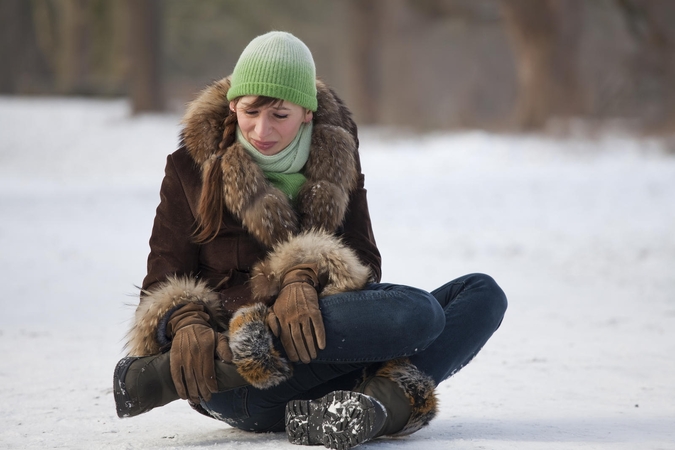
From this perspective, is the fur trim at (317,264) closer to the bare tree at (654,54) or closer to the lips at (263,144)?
the lips at (263,144)

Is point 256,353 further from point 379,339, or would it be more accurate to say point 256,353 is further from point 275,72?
point 275,72

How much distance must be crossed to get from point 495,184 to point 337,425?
29.9 feet

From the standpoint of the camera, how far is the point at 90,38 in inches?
1078

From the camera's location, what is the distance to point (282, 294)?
265 centimetres

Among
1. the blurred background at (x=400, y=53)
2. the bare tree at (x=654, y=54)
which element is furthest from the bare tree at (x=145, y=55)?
the bare tree at (x=654, y=54)

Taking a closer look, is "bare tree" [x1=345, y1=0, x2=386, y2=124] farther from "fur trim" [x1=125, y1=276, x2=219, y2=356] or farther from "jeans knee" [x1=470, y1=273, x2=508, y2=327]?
"fur trim" [x1=125, y1=276, x2=219, y2=356]

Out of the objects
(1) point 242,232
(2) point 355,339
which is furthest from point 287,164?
(2) point 355,339

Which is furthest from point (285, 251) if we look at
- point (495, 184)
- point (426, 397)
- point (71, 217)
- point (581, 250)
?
point (495, 184)

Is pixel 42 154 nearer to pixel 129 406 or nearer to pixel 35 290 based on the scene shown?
pixel 35 290

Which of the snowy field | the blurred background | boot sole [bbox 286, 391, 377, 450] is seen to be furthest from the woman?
the blurred background

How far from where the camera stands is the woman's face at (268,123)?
294 centimetres

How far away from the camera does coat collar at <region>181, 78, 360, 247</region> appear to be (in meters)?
2.88

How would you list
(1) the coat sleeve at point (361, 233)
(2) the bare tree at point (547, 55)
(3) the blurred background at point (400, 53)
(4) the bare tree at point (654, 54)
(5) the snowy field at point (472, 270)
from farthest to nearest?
(3) the blurred background at point (400, 53), (2) the bare tree at point (547, 55), (4) the bare tree at point (654, 54), (5) the snowy field at point (472, 270), (1) the coat sleeve at point (361, 233)

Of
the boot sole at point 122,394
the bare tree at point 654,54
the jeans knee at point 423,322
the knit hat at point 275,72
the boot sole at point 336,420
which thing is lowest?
the boot sole at point 336,420
